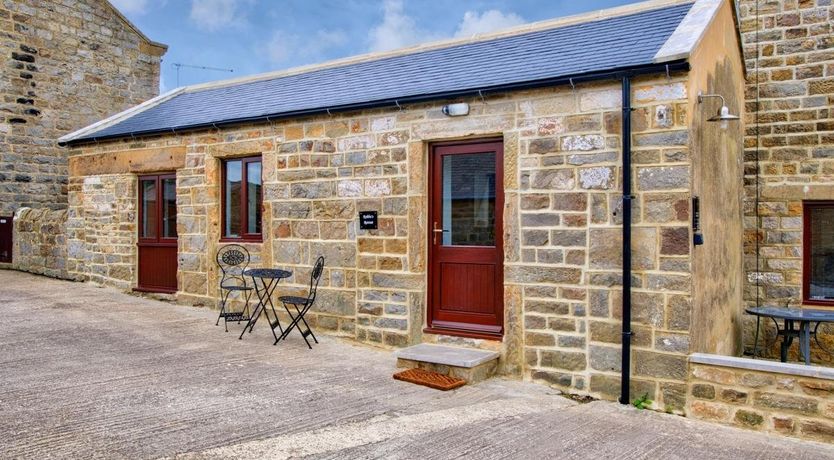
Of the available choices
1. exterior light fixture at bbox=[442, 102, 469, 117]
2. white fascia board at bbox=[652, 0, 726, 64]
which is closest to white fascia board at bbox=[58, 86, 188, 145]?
exterior light fixture at bbox=[442, 102, 469, 117]

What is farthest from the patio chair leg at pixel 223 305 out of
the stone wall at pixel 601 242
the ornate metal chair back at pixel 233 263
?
the stone wall at pixel 601 242

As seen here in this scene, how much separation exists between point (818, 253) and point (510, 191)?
473 centimetres

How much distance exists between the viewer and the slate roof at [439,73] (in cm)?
596

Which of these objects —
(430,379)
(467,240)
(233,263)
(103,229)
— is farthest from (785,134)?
(103,229)

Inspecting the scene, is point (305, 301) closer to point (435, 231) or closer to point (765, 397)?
point (435, 231)

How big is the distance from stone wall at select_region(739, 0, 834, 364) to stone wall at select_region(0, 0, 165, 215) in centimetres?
1280

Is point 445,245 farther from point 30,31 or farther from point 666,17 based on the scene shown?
point 30,31

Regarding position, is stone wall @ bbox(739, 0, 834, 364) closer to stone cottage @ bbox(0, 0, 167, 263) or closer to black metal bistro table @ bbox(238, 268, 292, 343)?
black metal bistro table @ bbox(238, 268, 292, 343)

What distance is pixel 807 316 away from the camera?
6172 mm

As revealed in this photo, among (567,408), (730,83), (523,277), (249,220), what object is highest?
(730,83)

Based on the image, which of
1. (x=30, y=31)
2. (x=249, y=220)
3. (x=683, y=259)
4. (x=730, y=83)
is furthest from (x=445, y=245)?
(x=30, y=31)

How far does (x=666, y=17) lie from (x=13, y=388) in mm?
6927

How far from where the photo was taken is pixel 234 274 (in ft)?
27.5

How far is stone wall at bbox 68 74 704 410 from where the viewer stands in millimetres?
5078
